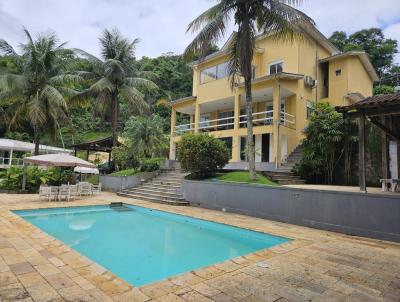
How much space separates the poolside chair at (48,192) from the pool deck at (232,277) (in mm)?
7544

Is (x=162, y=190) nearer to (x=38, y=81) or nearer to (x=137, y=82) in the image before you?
(x=137, y=82)

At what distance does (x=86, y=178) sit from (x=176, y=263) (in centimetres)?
1977

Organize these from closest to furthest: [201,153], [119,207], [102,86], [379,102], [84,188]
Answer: [379,102], [119,207], [201,153], [84,188], [102,86]

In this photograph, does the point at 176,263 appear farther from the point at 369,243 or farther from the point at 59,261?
the point at 369,243

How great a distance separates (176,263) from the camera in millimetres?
6293

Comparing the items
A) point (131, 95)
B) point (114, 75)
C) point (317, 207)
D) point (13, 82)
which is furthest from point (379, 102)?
point (13, 82)

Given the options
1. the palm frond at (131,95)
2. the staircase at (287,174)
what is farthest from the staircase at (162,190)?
the palm frond at (131,95)

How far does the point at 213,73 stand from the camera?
23219 millimetres

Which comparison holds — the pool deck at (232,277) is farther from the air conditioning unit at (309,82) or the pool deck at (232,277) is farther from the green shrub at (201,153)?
the air conditioning unit at (309,82)

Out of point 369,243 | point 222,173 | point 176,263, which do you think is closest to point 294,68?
point 222,173

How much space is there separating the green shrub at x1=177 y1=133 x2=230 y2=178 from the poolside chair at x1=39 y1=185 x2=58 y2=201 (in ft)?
22.0

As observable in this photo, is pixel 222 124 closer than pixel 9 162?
Yes

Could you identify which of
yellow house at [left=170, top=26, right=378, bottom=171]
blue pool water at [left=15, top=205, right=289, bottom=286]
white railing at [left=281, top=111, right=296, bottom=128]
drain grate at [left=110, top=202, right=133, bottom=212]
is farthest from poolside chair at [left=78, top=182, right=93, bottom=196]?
white railing at [left=281, top=111, right=296, bottom=128]

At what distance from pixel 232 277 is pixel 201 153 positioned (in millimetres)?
9771
